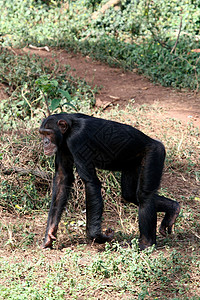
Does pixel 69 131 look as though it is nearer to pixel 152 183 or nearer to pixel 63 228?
pixel 152 183

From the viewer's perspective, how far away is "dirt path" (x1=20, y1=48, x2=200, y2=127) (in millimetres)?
8830

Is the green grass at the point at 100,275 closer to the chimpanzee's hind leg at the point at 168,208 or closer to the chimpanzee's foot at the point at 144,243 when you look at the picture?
the chimpanzee's foot at the point at 144,243

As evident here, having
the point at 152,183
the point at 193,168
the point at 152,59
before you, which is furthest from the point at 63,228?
the point at 152,59

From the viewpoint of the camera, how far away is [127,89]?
9961 mm

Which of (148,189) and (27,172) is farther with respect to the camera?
(27,172)

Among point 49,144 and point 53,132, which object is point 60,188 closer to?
point 49,144

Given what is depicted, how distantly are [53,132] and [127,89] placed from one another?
5.58 m

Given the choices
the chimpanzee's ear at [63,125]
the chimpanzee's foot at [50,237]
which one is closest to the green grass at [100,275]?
the chimpanzee's foot at [50,237]

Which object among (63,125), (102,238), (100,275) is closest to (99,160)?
(63,125)

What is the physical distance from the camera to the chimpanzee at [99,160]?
15.0ft

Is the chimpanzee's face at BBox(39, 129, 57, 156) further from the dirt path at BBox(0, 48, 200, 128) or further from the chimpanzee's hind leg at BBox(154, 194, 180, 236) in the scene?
the dirt path at BBox(0, 48, 200, 128)

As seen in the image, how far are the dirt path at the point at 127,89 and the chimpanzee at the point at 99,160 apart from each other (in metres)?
3.67

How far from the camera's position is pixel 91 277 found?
411 centimetres

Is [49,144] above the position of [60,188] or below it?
above
